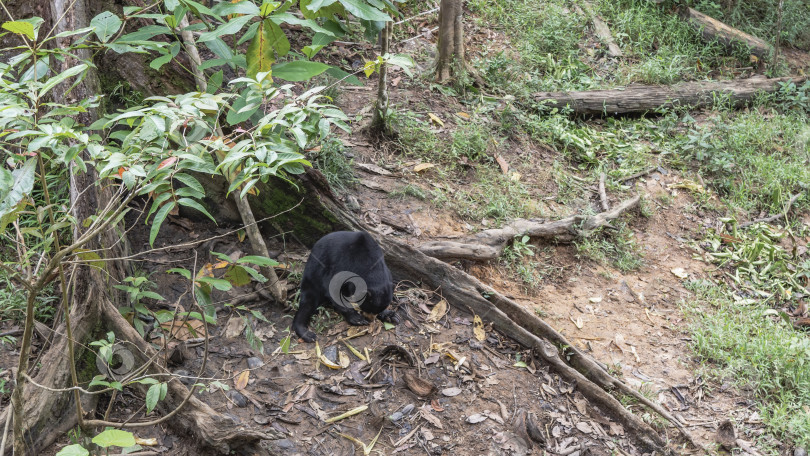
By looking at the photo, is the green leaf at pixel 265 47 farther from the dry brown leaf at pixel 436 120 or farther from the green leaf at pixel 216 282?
the dry brown leaf at pixel 436 120

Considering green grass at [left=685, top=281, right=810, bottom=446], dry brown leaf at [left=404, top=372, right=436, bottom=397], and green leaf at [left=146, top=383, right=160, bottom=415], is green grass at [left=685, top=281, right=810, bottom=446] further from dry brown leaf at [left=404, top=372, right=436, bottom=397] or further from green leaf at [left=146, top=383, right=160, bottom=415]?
green leaf at [left=146, top=383, right=160, bottom=415]

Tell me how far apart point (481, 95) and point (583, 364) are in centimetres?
380

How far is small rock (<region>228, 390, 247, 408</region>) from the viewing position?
3684 millimetres

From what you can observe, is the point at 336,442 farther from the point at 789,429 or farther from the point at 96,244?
the point at 789,429

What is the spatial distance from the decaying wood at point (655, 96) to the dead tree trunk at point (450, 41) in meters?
1.05

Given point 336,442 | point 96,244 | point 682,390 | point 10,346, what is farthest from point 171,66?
point 682,390

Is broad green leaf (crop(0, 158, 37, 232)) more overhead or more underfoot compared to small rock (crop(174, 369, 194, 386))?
more overhead

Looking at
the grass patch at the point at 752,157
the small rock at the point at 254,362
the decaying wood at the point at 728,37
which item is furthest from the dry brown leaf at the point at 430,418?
the decaying wood at the point at 728,37

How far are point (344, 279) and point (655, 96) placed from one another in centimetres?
526

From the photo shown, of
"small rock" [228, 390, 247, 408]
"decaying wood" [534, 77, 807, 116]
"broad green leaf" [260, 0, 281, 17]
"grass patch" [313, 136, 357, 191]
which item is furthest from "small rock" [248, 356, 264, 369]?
"decaying wood" [534, 77, 807, 116]

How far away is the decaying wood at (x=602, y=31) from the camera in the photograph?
8336mm

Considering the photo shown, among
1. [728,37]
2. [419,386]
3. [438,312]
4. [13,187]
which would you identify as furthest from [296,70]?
[728,37]

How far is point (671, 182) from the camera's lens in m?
6.79

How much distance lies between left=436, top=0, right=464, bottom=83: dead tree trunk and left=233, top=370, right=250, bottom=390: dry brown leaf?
448 cm
